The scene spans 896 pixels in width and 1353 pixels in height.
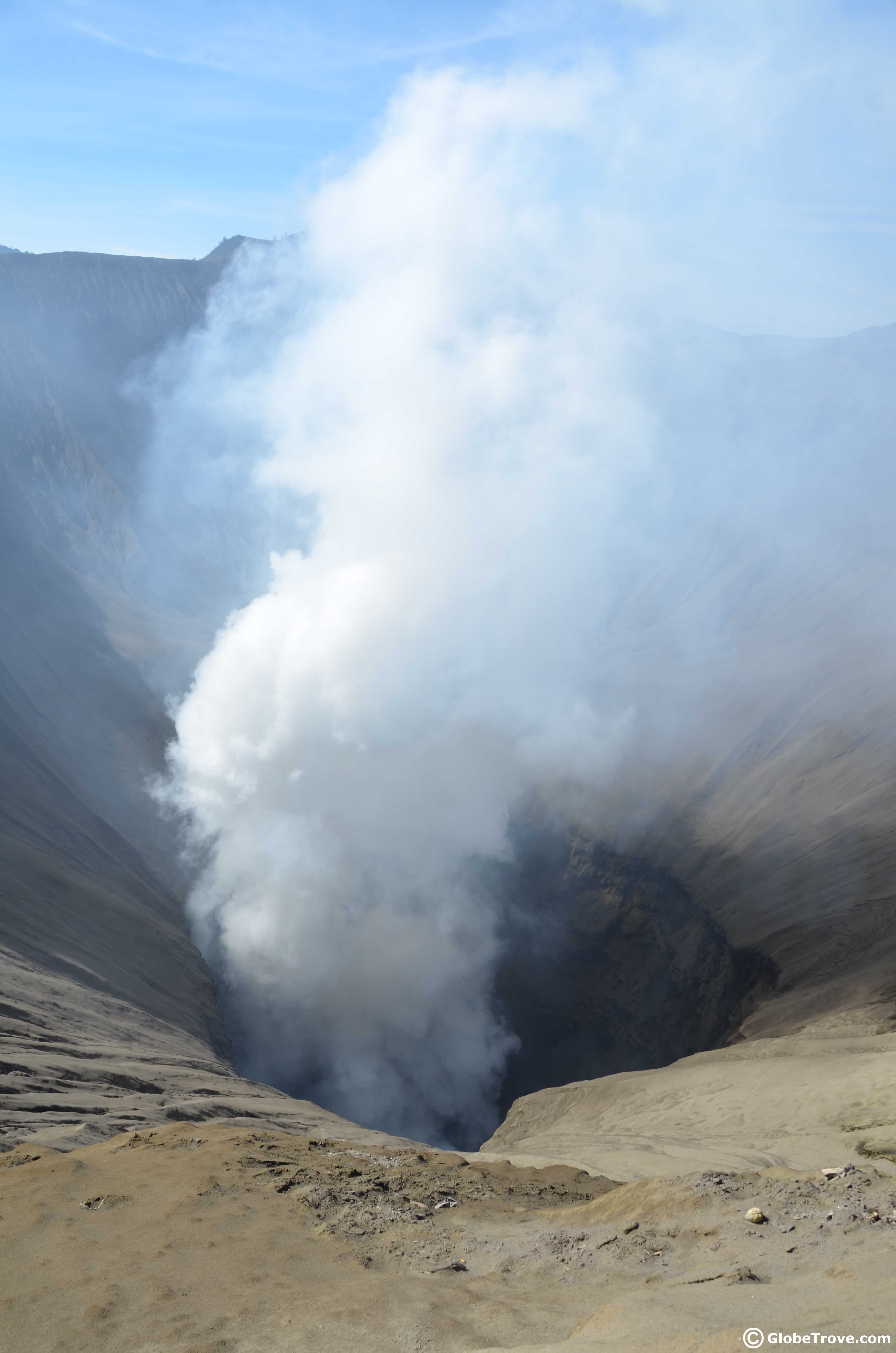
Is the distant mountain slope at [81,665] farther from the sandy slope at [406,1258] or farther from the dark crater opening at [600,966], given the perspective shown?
the dark crater opening at [600,966]

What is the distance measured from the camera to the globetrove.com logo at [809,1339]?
172 inches

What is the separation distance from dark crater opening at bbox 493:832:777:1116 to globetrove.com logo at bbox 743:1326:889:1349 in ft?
87.9

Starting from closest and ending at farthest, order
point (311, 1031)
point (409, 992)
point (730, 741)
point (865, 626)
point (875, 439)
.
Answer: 1. point (311, 1031)
2. point (409, 992)
3. point (730, 741)
4. point (865, 626)
5. point (875, 439)

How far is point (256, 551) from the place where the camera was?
8125cm

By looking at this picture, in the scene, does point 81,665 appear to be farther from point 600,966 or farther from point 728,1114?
point 728,1114

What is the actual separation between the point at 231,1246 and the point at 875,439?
7525 cm

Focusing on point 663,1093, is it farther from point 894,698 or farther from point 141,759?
point 141,759

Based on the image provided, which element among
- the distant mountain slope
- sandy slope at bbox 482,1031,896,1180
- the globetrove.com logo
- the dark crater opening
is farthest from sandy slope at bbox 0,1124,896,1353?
the dark crater opening

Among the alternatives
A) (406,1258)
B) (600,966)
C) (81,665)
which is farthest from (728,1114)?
(81,665)

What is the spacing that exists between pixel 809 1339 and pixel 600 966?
106 ft

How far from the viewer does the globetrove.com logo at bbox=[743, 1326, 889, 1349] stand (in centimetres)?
436

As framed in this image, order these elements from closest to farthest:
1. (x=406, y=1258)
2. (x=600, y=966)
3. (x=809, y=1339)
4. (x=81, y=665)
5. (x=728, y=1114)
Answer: (x=809, y=1339)
(x=406, y=1258)
(x=728, y=1114)
(x=600, y=966)
(x=81, y=665)

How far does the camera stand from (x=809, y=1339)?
4.45m

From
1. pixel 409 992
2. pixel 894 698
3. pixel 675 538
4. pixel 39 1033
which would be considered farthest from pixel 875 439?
pixel 39 1033
